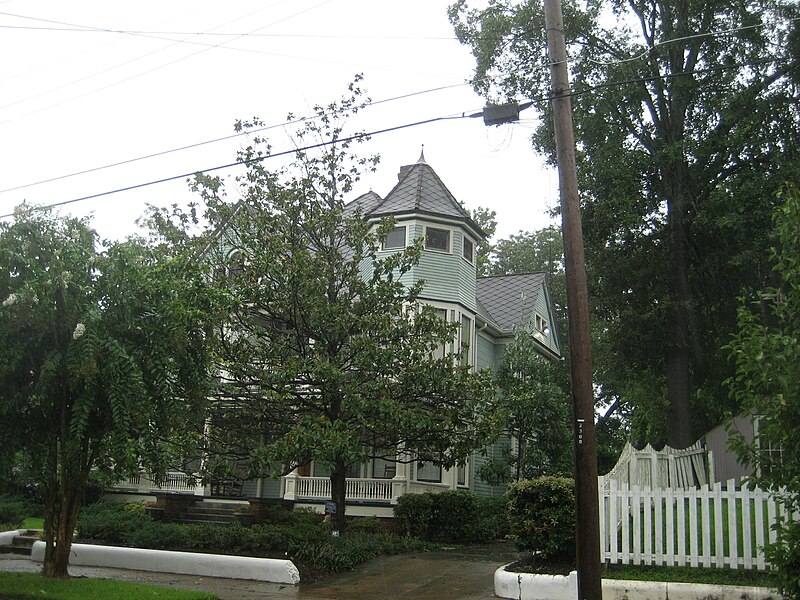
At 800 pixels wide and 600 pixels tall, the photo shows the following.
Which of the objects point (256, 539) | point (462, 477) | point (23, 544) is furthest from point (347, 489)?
point (23, 544)

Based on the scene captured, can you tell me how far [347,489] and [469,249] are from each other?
25.4ft

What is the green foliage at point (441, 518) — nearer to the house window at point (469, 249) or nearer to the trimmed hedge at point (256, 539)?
the trimmed hedge at point (256, 539)

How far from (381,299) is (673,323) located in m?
9.60

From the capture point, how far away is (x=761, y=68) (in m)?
19.7

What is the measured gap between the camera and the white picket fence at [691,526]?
32.1ft

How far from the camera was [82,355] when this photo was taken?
34.4ft

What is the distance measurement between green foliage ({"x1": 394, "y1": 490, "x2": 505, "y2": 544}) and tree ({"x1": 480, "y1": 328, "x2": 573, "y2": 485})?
2.62 metres

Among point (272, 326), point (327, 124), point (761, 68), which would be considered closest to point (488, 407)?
point (272, 326)

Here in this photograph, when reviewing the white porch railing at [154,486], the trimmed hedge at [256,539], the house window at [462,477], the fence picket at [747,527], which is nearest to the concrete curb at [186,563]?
the trimmed hedge at [256,539]

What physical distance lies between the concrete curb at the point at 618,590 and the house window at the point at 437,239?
499 inches

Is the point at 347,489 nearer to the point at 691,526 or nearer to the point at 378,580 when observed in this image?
the point at 378,580

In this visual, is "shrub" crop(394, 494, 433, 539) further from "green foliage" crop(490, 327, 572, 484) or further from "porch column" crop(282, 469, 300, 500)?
"porch column" crop(282, 469, 300, 500)

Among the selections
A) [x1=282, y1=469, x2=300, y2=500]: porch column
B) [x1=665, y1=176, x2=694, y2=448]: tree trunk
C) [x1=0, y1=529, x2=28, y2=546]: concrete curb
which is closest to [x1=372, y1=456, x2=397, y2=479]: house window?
[x1=282, y1=469, x2=300, y2=500]: porch column

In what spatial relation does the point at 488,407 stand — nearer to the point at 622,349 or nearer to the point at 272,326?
the point at 272,326
